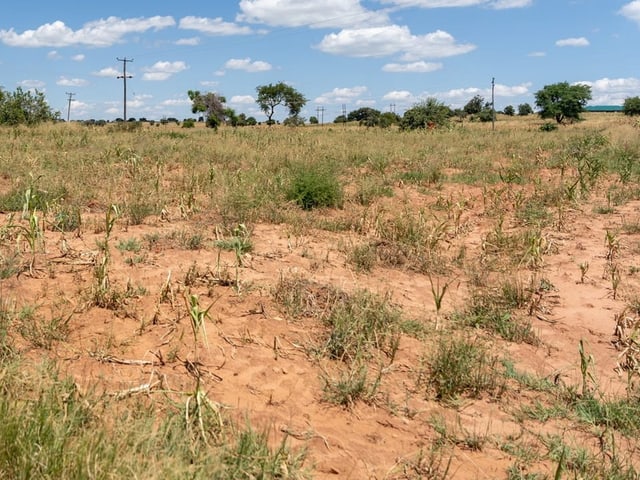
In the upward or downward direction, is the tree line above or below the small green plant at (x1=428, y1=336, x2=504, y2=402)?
above

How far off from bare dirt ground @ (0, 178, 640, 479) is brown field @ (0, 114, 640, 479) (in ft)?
0.05

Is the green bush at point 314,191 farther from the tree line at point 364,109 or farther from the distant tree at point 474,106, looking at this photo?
the distant tree at point 474,106

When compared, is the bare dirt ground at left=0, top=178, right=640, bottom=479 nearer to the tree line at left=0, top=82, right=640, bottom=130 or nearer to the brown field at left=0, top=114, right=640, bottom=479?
the brown field at left=0, top=114, right=640, bottom=479

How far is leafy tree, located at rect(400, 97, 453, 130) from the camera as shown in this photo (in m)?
31.4

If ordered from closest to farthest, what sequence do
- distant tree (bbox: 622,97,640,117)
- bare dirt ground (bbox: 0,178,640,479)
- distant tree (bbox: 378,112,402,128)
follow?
bare dirt ground (bbox: 0,178,640,479)
distant tree (bbox: 378,112,402,128)
distant tree (bbox: 622,97,640,117)

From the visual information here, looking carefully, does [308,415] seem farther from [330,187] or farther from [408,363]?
[330,187]

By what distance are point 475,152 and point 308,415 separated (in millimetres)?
12188

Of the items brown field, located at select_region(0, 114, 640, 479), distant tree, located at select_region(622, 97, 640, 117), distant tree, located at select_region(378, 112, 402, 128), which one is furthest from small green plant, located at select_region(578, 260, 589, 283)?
distant tree, located at select_region(622, 97, 640, 117)

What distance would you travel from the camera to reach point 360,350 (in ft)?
11.8

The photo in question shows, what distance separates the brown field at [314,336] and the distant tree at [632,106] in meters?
50.3

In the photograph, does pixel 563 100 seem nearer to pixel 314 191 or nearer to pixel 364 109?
pixel 364 109

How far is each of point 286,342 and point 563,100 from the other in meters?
46.6

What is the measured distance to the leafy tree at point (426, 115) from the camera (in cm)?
3141

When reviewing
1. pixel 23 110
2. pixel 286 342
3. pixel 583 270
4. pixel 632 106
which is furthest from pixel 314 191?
pixel 632 106
